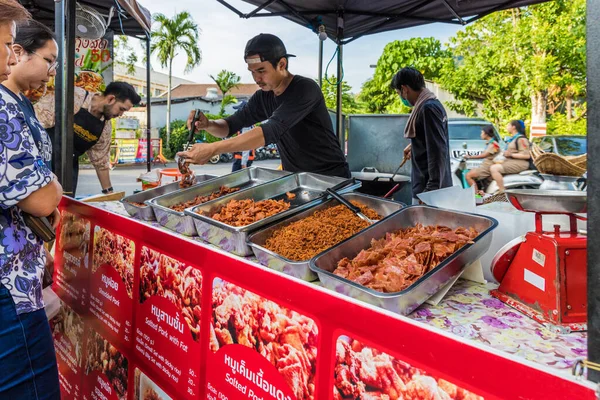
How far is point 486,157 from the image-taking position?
24.7 feet

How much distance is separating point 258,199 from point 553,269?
1.41 m

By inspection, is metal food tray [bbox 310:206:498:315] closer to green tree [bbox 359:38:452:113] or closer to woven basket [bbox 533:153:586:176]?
woven basket [bbox 533:153:586:176]

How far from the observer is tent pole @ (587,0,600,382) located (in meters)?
0.65

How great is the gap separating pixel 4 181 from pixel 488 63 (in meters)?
16.1

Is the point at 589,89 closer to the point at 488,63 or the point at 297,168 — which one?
the point at 297,168

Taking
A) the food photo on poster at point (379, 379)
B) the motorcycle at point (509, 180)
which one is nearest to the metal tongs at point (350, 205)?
the food photo on poster at point (379, 379)

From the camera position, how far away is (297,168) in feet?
8.46

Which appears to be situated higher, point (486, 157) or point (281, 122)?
point (486, 157)

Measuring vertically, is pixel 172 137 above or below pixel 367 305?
above

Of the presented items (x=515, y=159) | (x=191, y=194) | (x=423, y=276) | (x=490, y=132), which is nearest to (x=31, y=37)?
(x=191, y=194)

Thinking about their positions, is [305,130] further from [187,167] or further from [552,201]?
[552,201]

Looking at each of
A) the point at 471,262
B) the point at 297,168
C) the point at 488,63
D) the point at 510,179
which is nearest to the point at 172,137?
the point at 488,63

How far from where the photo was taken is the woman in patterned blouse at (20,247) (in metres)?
1.14

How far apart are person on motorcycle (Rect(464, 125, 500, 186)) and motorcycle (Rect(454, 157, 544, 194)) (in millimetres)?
103
